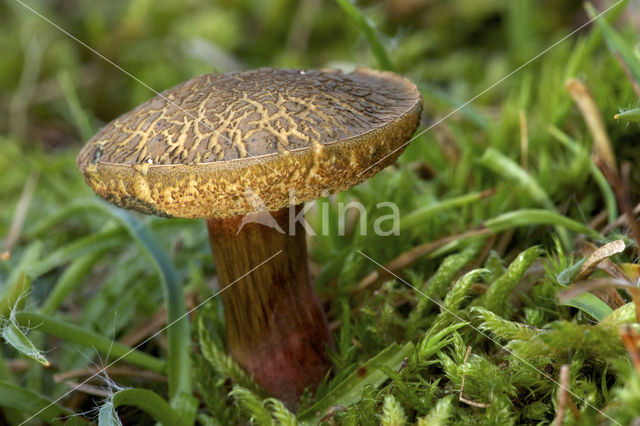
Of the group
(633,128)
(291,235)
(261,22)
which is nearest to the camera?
(291,235)

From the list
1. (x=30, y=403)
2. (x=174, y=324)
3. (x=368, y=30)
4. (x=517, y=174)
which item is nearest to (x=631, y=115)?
(x=517, y=174)

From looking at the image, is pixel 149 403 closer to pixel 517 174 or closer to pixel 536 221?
pixel 536 221

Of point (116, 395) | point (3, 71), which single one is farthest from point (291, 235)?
point (3, 71)

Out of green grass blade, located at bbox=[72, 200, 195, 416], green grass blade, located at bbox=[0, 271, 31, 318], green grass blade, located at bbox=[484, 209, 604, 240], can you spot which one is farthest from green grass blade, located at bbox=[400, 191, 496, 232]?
green grass blade, located at bbox=[0, 271, 31, 318]

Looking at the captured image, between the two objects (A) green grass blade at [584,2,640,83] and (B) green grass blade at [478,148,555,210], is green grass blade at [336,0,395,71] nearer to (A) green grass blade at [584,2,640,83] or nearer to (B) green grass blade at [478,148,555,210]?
(B) green grass blade at [478,148,555,210]

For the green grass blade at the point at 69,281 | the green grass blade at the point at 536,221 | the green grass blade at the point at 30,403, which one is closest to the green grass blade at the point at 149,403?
the green grass blade at the point at 30,403

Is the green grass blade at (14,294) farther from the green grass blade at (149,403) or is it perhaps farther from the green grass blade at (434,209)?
the green grass blade at (434,209)

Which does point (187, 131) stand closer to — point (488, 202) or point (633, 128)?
point (488, 202)
